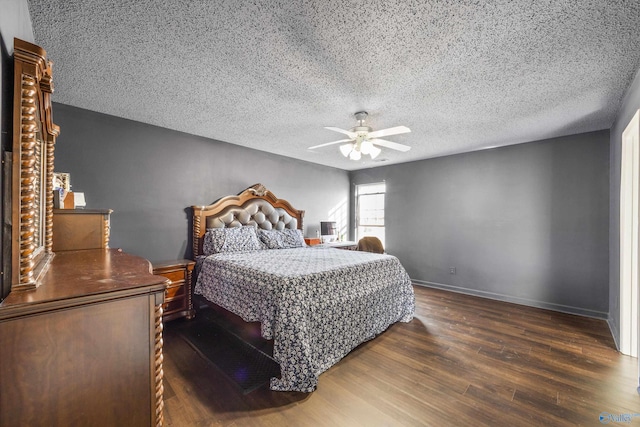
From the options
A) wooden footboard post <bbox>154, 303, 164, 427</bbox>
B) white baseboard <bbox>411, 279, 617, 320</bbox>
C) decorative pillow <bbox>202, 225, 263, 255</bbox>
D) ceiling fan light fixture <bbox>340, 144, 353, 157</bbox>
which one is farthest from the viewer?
decorative pillow <bbox>202, 225, 263, 255</bbox>

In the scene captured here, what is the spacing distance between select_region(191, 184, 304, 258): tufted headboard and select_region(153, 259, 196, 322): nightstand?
45cm

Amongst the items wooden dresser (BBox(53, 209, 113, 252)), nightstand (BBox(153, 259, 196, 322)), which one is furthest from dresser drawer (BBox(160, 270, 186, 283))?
wooden dresser (BBox(53, 209, 113, 252))

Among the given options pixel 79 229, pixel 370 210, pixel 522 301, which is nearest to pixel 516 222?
pixel 522 301

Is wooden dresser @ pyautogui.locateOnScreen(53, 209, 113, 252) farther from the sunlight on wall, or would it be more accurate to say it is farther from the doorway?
the doorway

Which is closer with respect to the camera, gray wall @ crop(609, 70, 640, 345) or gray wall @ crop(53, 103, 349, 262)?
gray wall @ crop(609, 70, 640, 345)

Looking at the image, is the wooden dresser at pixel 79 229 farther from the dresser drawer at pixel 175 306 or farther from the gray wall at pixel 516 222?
the gray wall at pixel 516 222

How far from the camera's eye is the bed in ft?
7.02

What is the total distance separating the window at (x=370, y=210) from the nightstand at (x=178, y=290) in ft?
12.9

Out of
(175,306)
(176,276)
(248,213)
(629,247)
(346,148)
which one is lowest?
(175,306)

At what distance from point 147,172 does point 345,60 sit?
2.92m

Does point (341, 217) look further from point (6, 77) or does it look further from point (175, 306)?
point (6, 77)

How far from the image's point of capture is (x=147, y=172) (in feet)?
11.5

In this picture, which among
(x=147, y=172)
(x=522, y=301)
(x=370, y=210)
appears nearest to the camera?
(x=147, y=172)

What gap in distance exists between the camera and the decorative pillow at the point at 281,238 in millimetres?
4285
